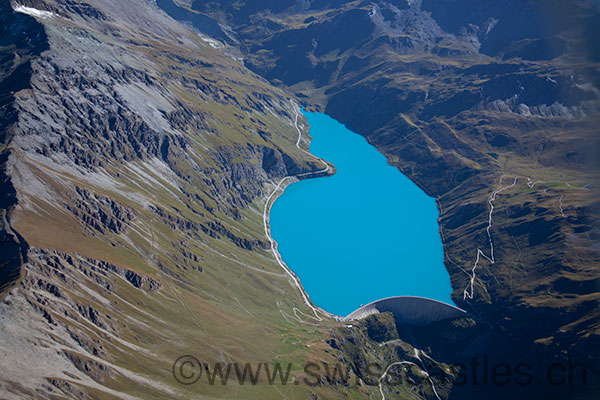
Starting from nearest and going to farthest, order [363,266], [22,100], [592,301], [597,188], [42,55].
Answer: [597,188] < [592,301] < [22,100] < [42,55] < [363,266]

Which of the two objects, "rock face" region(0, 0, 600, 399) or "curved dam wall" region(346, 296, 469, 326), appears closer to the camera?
"rock face" region(0, 0, 600, 399)

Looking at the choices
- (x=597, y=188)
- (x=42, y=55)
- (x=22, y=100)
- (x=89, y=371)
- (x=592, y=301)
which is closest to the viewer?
(x=597, y=188)

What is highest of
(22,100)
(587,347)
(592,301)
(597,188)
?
(597,188)

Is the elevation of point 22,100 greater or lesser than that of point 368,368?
greater

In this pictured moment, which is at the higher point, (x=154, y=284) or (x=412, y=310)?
(x=412, y=310)

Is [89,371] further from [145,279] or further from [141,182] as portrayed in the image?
[141,182]

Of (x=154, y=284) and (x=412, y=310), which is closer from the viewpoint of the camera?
(x=154, y=284)

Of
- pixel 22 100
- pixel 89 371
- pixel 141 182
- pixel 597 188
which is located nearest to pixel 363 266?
pixel 141 182

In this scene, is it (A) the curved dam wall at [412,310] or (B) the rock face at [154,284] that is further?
(A) the curved dam wall at [412,310]
